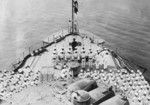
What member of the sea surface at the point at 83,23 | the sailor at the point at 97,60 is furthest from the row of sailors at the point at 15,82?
the sea surface at the point at 83,23

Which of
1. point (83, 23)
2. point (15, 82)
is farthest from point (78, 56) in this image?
point (83, 23)

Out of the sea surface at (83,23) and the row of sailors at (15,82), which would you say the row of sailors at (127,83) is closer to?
the row of sailors at (15,82)

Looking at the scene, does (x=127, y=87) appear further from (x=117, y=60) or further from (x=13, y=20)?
A: (x=13, y=20)

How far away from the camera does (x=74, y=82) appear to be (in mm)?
31703

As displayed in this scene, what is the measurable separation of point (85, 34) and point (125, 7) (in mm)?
43768

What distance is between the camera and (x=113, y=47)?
2630 inches

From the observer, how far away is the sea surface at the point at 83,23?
65.3 metres

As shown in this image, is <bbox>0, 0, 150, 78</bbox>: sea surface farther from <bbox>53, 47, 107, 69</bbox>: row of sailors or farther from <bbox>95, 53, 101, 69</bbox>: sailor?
<bbox>53, 47, 107, 69</bbox>: row of sailors

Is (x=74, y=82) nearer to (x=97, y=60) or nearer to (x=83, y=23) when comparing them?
(x=97, y=60)

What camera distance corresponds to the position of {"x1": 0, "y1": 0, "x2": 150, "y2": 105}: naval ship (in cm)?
2748

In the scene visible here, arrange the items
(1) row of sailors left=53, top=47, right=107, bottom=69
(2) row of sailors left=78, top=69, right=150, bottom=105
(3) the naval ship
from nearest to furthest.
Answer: (3) the naval ship, (2) row of sailors left=78, top=69, right=150, bottom=105, (1) row of sailors left=53, top=47, right=107, bottom=69

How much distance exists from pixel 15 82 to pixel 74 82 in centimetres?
839

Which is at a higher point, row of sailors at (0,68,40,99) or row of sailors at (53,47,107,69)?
row of sailors at (53,47,107,69)

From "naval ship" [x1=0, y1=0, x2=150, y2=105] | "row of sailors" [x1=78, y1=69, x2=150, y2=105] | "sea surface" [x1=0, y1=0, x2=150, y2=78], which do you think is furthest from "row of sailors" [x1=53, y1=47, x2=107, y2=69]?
"sea surface" [x1=0, y1=0, x2=150, y2=78]
